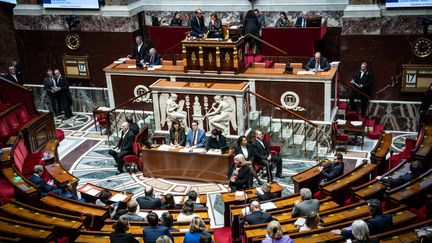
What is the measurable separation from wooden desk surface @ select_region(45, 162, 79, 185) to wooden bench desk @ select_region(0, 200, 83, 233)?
1674 millimetres

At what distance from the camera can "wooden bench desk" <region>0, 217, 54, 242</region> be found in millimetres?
8586

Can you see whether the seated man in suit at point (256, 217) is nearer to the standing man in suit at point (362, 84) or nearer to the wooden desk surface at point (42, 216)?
the wooden desk surface at point (42, 216)

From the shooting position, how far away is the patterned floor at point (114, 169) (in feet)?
41.4

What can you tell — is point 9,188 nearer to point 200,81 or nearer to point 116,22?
point 200,81

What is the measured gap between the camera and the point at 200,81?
→ 15.3 m

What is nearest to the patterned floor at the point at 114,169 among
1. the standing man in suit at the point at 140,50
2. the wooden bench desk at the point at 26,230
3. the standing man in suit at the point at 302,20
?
the standing man in suit at the point at 140,50

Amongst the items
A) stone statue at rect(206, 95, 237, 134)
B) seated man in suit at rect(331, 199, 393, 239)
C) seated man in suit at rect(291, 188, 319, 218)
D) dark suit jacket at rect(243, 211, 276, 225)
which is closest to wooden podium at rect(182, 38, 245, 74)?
stone statue at rect(206, 95, 237, 134)

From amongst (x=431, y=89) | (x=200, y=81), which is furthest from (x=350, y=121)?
(x=200, y=81)

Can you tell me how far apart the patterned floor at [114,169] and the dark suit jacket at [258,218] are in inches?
74.7

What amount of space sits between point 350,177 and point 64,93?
970 cm

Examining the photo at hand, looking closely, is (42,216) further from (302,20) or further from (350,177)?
(302,20)

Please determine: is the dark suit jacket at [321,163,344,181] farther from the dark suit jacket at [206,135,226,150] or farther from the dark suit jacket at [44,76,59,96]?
the dark suit jacket at [44,76,59,96]

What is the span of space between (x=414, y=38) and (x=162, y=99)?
6556 millimetres

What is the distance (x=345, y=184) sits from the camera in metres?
10.4
